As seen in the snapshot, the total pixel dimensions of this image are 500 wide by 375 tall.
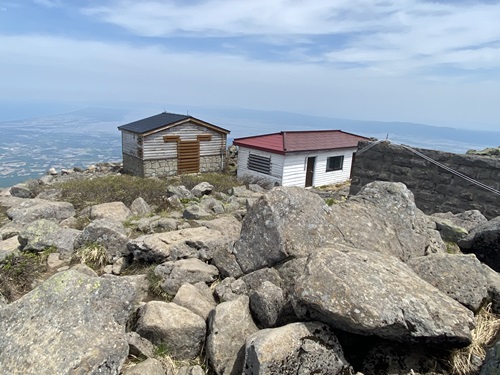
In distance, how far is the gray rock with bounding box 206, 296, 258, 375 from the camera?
13.2ft

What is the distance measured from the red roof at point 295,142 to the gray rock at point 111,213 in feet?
56.8

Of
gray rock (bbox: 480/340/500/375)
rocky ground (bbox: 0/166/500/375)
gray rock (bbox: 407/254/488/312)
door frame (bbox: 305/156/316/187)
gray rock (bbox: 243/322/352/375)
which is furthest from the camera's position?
door frame (bbox: 305/156/316/187)

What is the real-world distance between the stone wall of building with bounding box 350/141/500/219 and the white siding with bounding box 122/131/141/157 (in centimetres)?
2231

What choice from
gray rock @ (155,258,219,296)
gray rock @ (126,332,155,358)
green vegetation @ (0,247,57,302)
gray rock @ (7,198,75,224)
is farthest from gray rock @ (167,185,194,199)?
gray rock @ (126,332,155,358)

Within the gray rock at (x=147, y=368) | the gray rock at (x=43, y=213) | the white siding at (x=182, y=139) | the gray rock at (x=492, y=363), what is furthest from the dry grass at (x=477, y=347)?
the white siding at (x=182, y=139)

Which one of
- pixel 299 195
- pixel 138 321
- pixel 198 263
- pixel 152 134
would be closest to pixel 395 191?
pixel 299 195

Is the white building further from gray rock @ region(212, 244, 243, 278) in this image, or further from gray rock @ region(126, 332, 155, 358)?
gray rock @ region(126, 332, 155, 358)

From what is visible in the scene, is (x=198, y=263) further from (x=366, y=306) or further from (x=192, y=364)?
(x=366, y=306)

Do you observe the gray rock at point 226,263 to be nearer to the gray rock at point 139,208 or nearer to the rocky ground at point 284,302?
the rocky ground at point 284,302

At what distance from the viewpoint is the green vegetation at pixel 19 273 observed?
573 cm

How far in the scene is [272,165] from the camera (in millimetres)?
28219

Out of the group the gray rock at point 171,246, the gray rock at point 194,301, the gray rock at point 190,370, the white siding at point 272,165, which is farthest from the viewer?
the white siding at point 272,165

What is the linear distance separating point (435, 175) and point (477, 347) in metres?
6.90

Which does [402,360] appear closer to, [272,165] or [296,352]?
[296,352]
